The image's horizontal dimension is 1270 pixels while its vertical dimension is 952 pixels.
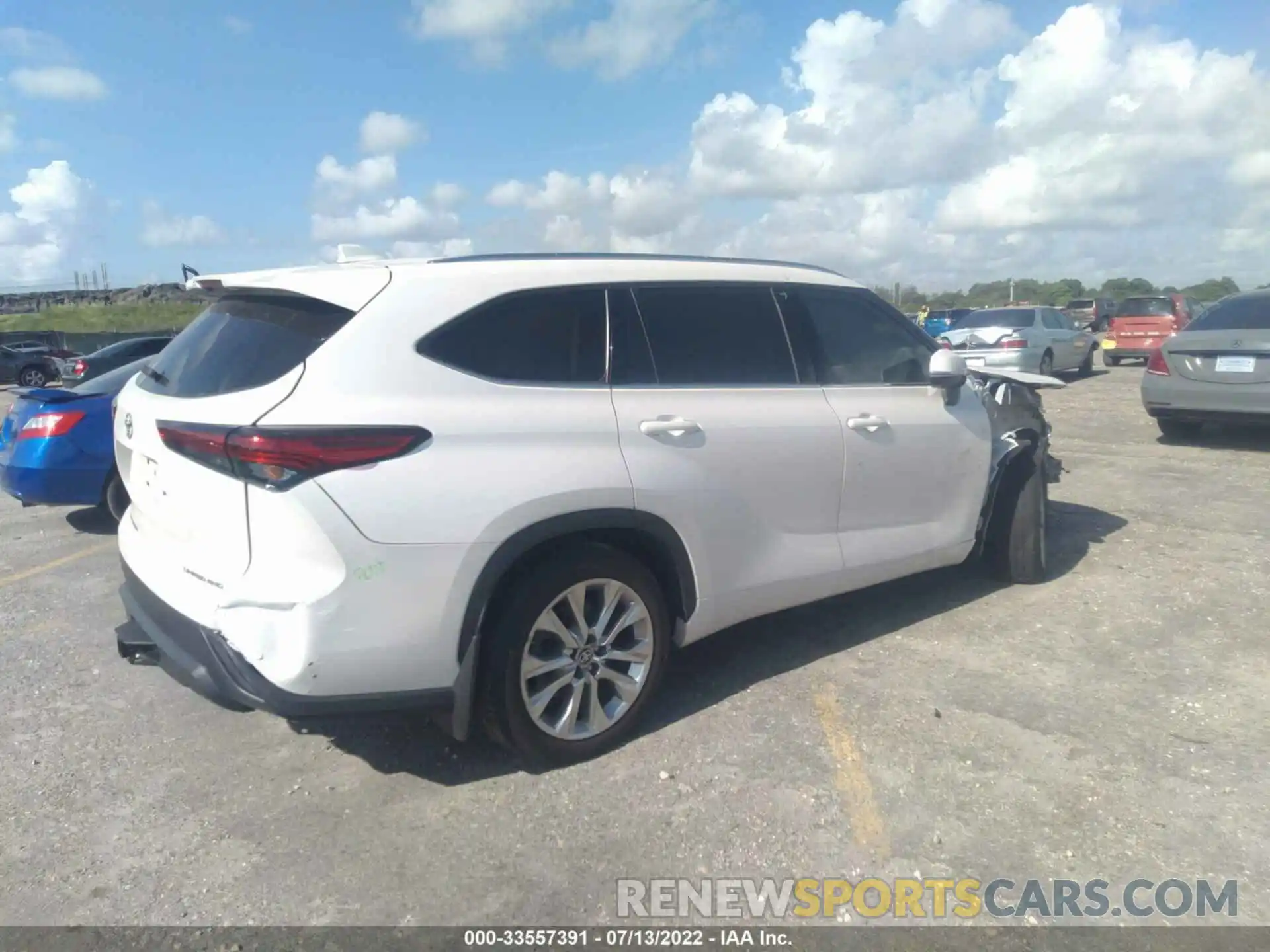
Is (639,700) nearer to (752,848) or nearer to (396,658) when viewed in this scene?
(752,848)

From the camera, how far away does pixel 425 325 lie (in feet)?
10.5

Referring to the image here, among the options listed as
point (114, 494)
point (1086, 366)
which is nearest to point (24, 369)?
point (114, 494)

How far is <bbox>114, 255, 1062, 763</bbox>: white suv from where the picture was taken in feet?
9.66

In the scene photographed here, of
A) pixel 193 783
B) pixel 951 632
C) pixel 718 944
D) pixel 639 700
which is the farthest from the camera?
pixel 951 632

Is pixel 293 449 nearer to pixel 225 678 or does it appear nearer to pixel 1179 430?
pixel 225 678

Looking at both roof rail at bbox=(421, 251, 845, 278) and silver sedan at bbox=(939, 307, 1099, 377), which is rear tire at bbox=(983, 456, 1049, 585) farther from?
silver sedan at bbox=(939, 307, 1099, 377)

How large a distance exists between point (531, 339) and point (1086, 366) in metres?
19.8

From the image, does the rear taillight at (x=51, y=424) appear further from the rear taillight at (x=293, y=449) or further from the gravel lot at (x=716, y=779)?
the rear taillight at (x=293, y=449)

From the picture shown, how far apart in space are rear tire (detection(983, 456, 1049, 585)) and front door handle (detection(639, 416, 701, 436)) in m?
2.47

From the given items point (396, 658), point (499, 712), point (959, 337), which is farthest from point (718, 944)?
point (959, 337)

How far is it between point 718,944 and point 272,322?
242 cm

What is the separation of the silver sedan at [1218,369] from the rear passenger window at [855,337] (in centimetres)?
598

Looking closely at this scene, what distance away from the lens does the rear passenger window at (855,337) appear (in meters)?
4.34

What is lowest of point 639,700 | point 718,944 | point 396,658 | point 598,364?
point 718,944
